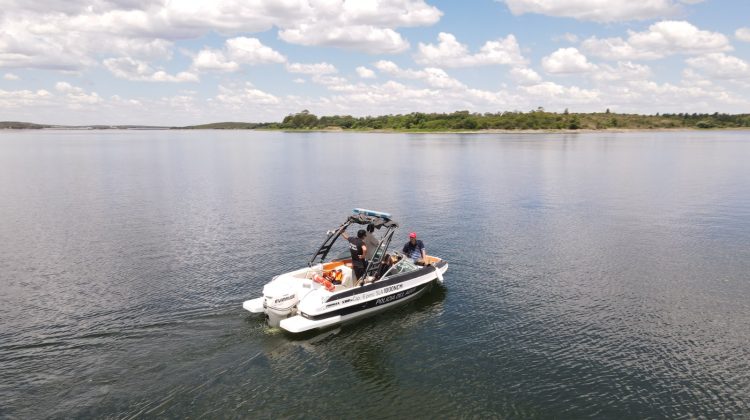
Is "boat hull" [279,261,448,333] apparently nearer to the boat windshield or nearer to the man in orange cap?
the boat windshield

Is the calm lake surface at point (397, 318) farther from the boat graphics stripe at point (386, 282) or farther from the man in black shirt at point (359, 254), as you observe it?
the man in black shirt at point (359, 254)

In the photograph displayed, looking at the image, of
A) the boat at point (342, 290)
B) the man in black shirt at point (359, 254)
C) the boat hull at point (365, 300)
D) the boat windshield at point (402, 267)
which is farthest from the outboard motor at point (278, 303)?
the boat windshield at point (402, 267)

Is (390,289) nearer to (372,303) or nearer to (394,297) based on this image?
(394,297)

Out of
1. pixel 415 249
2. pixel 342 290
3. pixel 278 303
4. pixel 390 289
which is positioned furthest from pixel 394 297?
pixel 278 303

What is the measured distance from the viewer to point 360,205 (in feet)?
139

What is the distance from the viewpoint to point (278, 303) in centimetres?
1712

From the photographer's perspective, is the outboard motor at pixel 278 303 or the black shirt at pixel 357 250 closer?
the outboard motor at pixel 278 303

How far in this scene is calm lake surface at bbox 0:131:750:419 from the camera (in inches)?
534

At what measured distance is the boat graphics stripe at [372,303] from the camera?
1712 cm

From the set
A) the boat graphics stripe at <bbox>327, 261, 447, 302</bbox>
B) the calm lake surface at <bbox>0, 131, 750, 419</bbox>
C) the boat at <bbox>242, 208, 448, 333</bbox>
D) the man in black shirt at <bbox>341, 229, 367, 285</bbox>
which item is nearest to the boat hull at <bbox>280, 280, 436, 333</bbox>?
the boat at <bbox>242, 208, 448, 333</bbox>

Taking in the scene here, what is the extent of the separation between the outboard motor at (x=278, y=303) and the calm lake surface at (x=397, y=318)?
0.63 meters

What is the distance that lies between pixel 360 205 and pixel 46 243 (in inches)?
910

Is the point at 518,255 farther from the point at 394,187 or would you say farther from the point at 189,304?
the point at 394,187

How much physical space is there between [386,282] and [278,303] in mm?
4560
